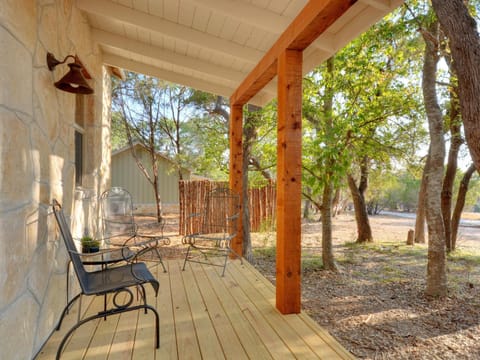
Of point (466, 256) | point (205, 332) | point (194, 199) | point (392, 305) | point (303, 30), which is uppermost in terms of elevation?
point (303, 30)

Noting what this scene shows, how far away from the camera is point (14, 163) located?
1.59 metres

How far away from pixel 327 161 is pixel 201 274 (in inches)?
97.7

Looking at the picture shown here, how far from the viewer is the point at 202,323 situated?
2.27 m

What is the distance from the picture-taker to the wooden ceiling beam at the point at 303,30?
1794 mm

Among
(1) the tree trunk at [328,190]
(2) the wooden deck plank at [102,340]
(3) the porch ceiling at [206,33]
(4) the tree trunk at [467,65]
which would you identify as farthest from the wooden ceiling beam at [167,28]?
(2) the wooden deck plank at [102,340]

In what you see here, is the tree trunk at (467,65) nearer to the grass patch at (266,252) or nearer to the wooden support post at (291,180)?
the wooden support post at (291,180)

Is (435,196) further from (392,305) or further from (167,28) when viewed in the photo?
(167,28)

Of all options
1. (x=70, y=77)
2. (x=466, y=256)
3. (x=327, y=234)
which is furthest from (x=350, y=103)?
(x=466, y=256)

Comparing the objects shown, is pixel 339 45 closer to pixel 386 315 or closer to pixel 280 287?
pixel 280 287

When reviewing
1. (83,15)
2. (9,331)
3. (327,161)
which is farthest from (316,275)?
(83,15)

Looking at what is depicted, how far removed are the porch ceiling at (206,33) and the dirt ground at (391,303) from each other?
116 inches

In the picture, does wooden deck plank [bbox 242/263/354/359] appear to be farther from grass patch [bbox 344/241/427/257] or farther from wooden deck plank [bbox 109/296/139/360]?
grass patch [bbox 344/241/427/257]

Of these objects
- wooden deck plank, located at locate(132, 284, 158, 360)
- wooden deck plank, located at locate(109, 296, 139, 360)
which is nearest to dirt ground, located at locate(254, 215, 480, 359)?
wooden deck plank, located at locate(132, 284, 158, 360)

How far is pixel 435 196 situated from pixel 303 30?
11.7 ft
